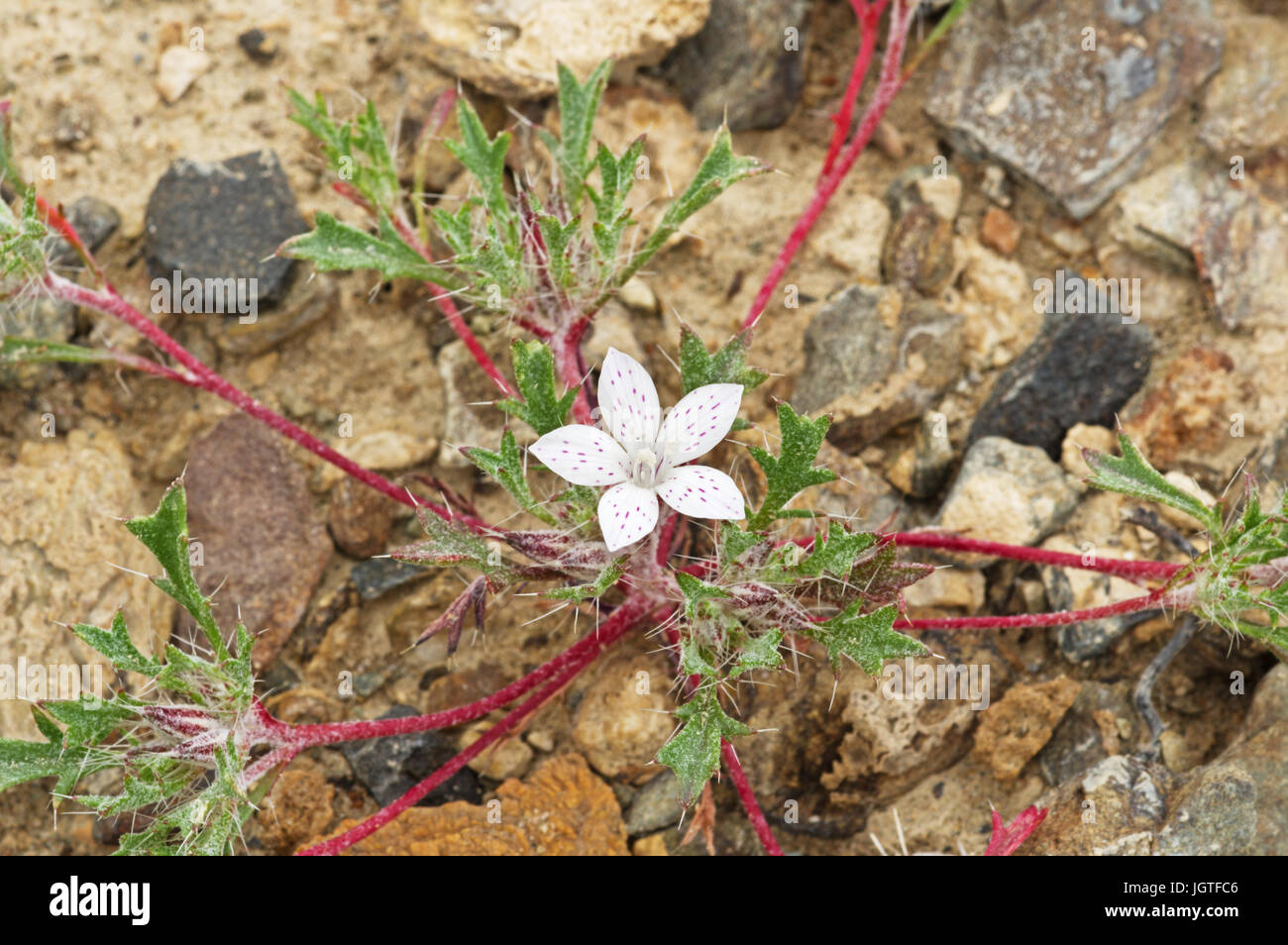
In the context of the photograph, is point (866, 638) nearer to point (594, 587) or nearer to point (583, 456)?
point (594, 587)

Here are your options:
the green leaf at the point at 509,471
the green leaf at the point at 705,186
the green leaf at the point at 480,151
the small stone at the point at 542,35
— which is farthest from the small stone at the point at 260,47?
the green leaf at the point at 509,471

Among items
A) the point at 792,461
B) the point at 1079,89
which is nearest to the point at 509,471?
the point at 792,461

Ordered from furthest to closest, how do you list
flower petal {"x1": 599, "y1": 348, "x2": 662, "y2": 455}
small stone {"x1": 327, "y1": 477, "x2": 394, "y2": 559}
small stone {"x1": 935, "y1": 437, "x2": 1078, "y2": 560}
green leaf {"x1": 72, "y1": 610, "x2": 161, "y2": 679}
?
small stone {"x1": 327, "y1": 477, "x2": 394, "y2": 559} < small stone {"x1": 935, "y1": 437, "x2": 1078, "y2": 560} < green leaf {"x1": 72, "y1": 610, "x2": 161, "y2": 679} < flower petal {"x1": 599, "y1": 348, "x2": 662, "y2": 455}

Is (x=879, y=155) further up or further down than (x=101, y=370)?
further up

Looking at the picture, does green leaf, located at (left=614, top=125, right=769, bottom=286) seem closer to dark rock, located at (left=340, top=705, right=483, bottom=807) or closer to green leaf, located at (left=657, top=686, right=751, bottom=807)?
green leaf, located at (left=657, top=686, right=751, bottom=807)

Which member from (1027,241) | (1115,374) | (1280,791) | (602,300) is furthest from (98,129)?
(1280,791)

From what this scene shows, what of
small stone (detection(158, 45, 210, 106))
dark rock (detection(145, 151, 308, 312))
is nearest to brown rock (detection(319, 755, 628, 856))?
dark rock (detection(145, 151, 308, 312))

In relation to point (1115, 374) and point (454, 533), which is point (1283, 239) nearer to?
point (1115, 374)
